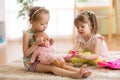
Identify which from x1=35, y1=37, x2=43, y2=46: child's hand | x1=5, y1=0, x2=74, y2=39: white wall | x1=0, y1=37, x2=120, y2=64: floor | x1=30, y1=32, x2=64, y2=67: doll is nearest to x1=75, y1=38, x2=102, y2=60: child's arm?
x1=30, y1=32, x2=64, y2=67: doll

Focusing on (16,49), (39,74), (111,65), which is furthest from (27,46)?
(16,49)

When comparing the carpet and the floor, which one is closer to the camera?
the carpet

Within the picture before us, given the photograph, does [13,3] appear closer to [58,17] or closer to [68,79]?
[58,17]

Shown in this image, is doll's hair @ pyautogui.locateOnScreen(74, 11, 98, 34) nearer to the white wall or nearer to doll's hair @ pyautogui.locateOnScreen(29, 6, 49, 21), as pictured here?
doll's hair @ pyautogui.locateOnScreen(29, 6, 49, 21)

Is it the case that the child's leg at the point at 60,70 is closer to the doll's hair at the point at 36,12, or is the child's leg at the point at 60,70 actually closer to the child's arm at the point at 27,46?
the child's arm at the point at 27,46

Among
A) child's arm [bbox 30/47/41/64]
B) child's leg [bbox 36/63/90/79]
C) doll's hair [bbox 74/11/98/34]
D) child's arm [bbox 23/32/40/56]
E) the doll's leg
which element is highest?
doll's hair [bbox 74/11/98/34]

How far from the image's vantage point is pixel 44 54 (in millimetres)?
1759

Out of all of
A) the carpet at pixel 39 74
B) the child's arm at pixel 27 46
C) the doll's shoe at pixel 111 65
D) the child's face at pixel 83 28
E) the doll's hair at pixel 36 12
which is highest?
the doll's hair at pixel 36 12

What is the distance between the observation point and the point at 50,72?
1.79 metres

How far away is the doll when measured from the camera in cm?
173

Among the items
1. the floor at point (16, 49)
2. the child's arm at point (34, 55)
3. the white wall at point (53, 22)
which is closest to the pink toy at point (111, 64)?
the child's arm at point (34, 55)

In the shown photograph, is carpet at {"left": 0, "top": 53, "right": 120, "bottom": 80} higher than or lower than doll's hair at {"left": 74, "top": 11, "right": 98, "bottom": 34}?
lower

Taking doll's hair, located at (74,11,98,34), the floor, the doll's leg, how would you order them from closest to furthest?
the doll's leg
doll's hair, located at (74,11,98,34)
the floor

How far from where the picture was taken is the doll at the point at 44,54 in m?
1.73
